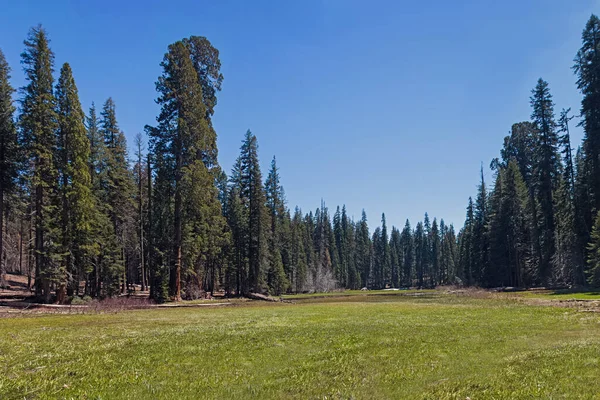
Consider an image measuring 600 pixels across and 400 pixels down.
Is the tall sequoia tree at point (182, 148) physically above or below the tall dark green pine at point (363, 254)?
above

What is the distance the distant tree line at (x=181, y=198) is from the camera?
1169 inches

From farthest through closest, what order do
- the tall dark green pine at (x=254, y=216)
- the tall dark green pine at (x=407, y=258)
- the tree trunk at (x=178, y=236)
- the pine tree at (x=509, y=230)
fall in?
the tall dark green pine at (x=407, y=258) → the pine tree at (x=509, y=230) → the tall dark green pine at (x=254, y=216) → the tree trunk at (x=178, y=236)

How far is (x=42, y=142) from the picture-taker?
96.8ft

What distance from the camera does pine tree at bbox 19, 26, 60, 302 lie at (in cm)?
2817

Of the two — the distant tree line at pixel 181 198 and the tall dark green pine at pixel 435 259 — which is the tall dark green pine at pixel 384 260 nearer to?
the tall dark green pine at pixel 435 259

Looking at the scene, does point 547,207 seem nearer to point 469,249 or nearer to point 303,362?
point 469,249

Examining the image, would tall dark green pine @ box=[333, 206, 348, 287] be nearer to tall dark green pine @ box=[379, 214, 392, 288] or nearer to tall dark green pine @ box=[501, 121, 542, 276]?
tall dark green pine @ box=[379, 214, 392, 288]

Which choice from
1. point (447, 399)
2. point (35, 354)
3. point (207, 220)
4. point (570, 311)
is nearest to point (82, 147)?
point (207, 220)

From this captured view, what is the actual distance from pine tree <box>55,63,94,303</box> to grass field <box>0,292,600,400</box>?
50.1 feet

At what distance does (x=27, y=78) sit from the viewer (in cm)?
2914

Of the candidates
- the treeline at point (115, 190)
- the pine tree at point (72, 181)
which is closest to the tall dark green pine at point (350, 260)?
the treeline at point (115, 190)

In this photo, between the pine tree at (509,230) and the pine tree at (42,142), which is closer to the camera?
the pine tree at (42,142)

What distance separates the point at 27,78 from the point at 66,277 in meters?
14.8

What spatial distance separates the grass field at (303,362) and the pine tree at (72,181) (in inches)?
602
